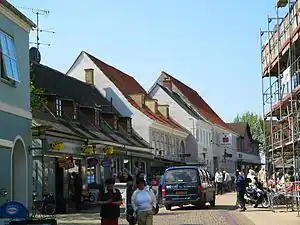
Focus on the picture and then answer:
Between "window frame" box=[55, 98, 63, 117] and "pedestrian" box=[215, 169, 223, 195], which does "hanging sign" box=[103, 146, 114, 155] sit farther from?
"pedestrian" box=[215, 169, 223, 195]

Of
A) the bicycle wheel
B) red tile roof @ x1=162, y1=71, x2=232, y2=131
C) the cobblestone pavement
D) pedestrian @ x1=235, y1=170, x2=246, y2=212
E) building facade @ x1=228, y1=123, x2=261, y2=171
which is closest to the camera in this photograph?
the cobblestone pavement

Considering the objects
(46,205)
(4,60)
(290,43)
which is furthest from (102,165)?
(4,60)

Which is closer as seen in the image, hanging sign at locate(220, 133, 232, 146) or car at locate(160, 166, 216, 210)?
car at locate(160, 166, 216, 210)

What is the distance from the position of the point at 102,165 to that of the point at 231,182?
72.0 ft

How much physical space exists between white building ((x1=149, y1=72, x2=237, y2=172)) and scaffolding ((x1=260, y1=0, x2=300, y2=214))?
34.6 meters

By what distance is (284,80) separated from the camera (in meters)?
28.7

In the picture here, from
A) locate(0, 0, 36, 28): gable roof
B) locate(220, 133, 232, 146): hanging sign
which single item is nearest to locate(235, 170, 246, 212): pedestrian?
locate(0, 0, 36, 28): gable roof

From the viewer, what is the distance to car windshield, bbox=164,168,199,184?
1171 inches

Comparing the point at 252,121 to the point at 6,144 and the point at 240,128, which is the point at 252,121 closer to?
the point at 240,128

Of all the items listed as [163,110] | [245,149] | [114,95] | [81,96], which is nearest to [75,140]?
[81,96]

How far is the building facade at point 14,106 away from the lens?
1989cm

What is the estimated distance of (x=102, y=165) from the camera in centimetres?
3809

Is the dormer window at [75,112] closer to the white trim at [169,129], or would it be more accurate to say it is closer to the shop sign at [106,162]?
the shop sign at [106,162]

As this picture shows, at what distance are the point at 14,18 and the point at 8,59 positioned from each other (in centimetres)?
147
